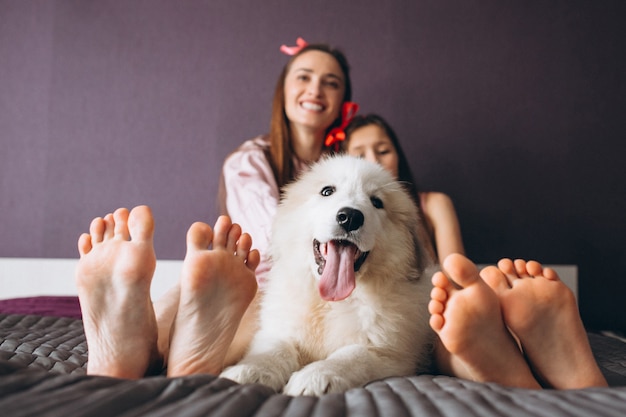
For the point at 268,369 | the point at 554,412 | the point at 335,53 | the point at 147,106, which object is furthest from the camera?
the point at 147,106

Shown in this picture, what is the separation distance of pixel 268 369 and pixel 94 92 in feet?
8.34

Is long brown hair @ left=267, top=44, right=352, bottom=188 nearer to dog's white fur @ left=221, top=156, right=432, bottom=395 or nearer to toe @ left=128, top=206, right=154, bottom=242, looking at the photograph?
dog's white fur @ left=221, top=156, right=432, bottom=395

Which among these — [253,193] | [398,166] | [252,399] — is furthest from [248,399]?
[398,166]

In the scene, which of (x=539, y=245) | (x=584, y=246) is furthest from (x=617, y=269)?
(x=539, y=245)

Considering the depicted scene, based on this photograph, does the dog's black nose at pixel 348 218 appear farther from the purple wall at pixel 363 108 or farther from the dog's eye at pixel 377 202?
the purple wall at pixel 363 108

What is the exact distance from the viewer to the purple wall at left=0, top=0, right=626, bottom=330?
266 centimetres

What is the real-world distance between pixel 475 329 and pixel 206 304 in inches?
21.8

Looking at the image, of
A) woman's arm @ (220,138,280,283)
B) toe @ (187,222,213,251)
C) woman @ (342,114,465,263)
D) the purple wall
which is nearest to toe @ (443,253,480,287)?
toe @ (187,222,213,251)

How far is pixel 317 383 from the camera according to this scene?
2.76ft

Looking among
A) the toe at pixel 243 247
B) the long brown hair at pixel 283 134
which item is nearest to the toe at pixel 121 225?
the toe at pixel 243 247

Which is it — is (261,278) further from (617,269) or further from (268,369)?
(617,269)

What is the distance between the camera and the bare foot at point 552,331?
2.93 ft

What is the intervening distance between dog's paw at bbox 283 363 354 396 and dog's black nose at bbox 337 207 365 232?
14.8 inches

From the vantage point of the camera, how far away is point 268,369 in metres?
0.94
